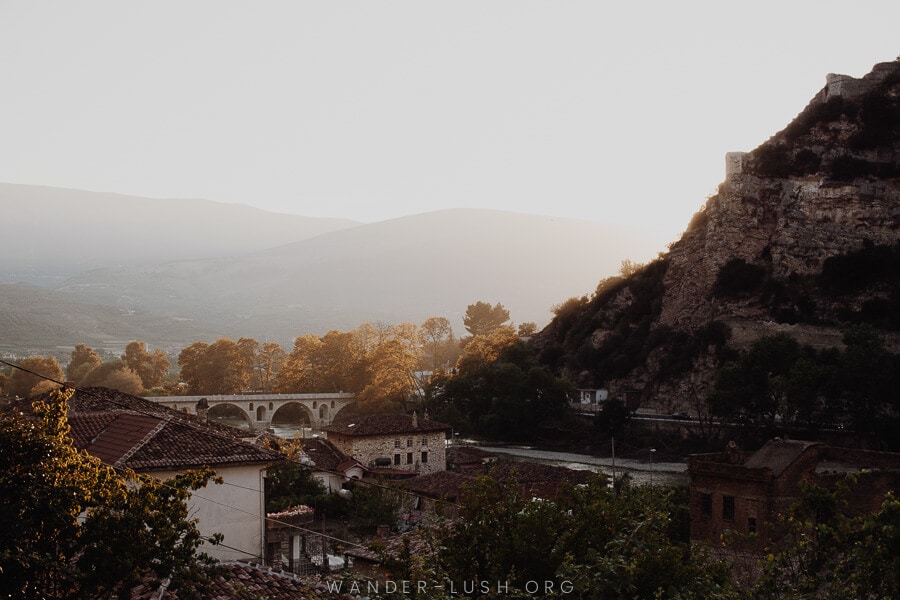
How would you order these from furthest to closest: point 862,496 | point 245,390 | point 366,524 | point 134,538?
point 245,390 → point 366,524 → point 862,496 → point 134,538

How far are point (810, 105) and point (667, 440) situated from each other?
27305 mm

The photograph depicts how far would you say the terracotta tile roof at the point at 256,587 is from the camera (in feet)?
31.5

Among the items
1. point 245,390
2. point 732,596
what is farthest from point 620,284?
point 732,596

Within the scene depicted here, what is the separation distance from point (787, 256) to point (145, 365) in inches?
2304

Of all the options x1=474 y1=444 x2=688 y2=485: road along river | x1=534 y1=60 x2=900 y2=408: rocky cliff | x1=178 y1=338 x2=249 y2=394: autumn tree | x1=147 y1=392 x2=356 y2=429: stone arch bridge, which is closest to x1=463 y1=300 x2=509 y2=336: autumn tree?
x1=178 y1=338 x2=249 y2=394: autumn tree

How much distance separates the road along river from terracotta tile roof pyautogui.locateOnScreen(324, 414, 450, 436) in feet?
25.8

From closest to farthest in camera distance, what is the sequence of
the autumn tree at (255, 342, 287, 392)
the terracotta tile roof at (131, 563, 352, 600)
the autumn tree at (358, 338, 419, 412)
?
the terracotta tile roof at (131, 563, 352, 600) < the autumn tree at (358, 338, 419, 412) < the autumn tree at (255, 342, 287, 392)

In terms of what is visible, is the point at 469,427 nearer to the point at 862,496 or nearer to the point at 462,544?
the point at 862,496

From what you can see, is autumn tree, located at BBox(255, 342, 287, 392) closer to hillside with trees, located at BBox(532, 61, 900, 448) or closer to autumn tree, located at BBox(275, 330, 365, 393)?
autumn tree, located at BBox(275, 330, 365, 393)

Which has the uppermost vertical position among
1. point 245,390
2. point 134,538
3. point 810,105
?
point 810,105

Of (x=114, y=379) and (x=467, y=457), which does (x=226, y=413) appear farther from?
(x=467, y=457)

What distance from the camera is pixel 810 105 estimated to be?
65188 millimetres

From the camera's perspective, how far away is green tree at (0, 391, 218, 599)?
7.86 meters

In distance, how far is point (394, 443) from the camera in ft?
137
